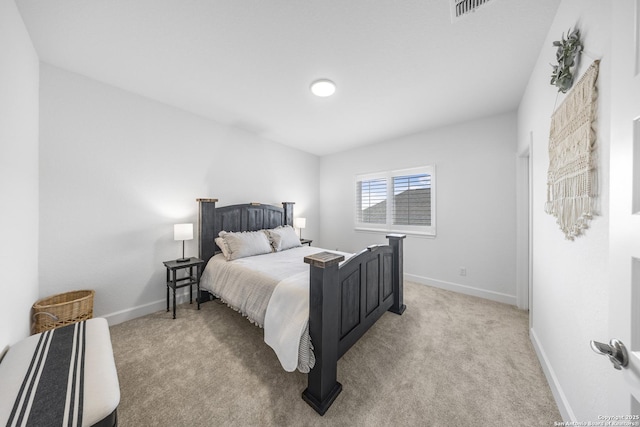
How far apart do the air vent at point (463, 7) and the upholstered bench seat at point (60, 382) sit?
109 inches

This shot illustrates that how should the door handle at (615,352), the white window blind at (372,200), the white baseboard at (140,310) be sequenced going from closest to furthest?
the door handle at (615,352) → the white baseboard at (140,310) → the white window blind at (372,200)

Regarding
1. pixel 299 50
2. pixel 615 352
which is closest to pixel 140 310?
pixel 299 50

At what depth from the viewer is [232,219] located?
3.35m

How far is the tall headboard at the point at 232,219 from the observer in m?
2.99

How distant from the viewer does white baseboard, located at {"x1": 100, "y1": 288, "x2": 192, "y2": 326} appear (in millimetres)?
2393

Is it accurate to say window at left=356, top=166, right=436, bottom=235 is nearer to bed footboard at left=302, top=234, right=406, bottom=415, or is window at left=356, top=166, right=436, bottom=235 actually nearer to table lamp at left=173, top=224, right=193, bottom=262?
bed footboard at left=302, top=234, right=406, bottom=415

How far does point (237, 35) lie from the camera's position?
1.67 meters

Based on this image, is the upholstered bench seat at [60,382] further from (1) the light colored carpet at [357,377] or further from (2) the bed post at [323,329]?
(2) the bed post at [323,329]

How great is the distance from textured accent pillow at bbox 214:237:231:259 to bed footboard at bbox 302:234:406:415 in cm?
170

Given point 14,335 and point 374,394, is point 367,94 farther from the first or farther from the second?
point 14,335

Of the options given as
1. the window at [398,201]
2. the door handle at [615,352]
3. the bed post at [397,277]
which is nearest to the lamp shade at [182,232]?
the bed post at [397,277]

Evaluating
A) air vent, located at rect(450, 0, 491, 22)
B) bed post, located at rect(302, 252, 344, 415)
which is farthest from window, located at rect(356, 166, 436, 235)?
bed post, located at rect(302, 252, 344, 415)

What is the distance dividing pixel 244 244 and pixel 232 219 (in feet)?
2.05

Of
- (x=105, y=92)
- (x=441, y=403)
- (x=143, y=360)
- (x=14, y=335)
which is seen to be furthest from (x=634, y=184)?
(x=105, y=92)
